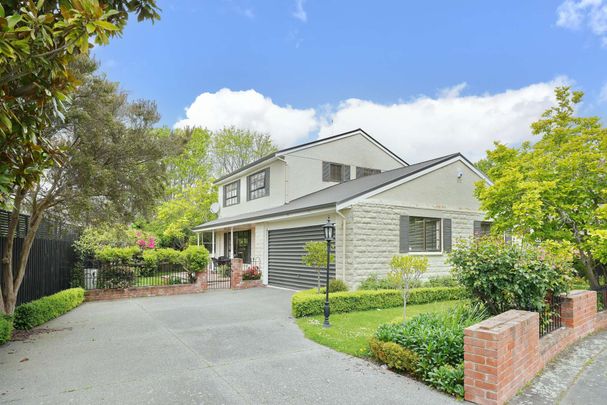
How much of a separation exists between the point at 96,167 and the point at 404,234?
9654 millimetres

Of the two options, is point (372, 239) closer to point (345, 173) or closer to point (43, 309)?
point (345, 173)

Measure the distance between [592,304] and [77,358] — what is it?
946 centimetres

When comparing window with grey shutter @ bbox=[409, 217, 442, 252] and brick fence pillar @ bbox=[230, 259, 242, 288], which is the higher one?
window with grey shutter @ bbox=[409, 217, 442, 252]

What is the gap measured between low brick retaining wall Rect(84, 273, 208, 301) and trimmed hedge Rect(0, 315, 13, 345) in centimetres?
528

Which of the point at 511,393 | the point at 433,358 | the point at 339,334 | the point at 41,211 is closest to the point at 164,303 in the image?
the point at 41,211

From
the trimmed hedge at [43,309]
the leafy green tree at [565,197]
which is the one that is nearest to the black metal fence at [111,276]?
the trimmed hedge at [43,309]

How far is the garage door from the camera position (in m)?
13.1

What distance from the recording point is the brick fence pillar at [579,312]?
632cm

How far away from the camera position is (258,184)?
1912cm

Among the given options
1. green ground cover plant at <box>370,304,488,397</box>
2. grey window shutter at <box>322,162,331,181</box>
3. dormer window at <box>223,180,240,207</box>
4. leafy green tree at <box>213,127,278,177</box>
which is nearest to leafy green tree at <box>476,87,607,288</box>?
green ground cover plant at <box>370,304,488,397</box>

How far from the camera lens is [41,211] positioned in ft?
26.2

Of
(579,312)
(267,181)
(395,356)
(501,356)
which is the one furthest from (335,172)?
(501,356)

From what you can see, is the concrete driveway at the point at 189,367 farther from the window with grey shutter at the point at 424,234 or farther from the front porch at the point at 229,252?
the front porch at the point at 229,252

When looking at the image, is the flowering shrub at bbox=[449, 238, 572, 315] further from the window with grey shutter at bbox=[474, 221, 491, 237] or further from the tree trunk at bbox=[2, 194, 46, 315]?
the window with grey shutter at bbox=[474, 221, 491, 237]
